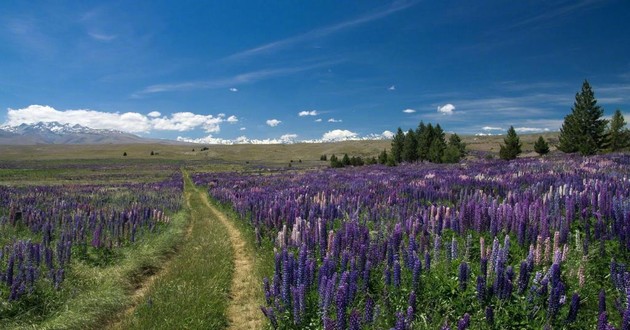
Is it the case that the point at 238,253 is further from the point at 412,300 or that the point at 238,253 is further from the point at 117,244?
the point at 412,300

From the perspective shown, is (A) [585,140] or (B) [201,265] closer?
(B) [201,265]

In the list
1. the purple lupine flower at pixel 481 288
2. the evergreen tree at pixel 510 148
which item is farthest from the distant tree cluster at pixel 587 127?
the purple lupine flower at pixel 481 288

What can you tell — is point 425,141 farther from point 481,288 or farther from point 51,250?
point 481,288

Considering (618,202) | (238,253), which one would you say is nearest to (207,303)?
(238,253)

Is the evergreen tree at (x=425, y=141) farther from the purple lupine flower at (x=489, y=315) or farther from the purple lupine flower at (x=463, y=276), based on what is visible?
the purple lupine flower at (x=489, y=315)

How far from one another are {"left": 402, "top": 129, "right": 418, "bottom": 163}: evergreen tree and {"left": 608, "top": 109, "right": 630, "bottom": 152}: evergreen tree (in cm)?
3055

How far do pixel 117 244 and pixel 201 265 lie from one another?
3192 millimetres

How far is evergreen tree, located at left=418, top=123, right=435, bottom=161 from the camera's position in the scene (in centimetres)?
7362

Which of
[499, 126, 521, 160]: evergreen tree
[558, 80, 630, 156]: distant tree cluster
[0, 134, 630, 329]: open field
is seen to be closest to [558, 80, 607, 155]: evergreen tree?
[558, 80, 630, 156]: distant tree cluster

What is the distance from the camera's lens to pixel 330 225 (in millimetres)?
9594

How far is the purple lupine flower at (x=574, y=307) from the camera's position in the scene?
3906 mm

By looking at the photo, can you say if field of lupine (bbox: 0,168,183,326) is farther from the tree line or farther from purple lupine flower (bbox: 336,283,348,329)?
the tree line

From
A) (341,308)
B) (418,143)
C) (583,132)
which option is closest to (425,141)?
(418,143)

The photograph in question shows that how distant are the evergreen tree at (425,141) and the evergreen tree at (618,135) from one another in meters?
27.7
